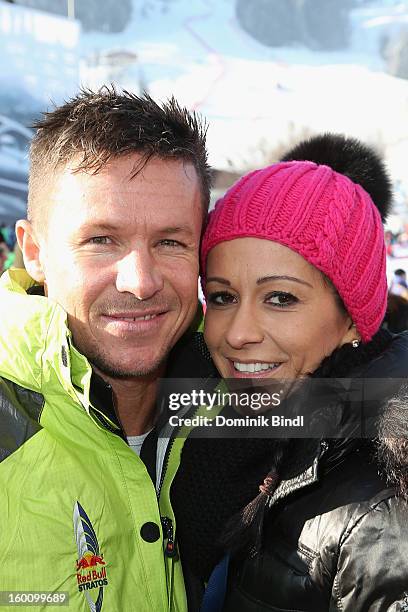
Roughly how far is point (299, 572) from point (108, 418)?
58 centimetres

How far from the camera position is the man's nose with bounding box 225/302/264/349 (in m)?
1.96

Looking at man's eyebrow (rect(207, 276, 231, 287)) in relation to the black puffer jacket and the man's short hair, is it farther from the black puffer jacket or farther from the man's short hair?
the black puffer jacket

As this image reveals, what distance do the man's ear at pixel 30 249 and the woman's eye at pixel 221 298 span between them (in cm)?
52

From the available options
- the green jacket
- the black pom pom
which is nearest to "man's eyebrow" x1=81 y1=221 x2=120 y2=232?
the green jacket

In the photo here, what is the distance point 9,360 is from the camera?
5.21 feet

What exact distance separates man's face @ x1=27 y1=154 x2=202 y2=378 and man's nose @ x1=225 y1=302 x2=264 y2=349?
0.62 ft

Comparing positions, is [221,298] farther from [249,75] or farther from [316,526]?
[249,75]

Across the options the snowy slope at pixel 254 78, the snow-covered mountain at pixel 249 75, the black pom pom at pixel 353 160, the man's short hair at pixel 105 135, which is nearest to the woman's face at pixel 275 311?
the man's short hair at pixel 105 135

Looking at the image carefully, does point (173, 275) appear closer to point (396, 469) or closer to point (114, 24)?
point (396, 469)

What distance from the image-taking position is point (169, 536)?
1.85m

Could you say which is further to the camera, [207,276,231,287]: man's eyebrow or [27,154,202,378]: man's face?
[207,276,231,287]: man's eyebrow

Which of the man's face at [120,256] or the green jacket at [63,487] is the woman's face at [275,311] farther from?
the green jacket at [63,487]

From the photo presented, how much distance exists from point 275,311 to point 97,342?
0.53 meters

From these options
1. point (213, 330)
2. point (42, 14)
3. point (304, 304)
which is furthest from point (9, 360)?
point (42, 14)
